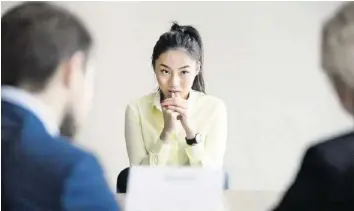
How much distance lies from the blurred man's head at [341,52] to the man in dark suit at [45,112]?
51 cm

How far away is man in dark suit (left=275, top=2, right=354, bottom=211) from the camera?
1.07 metres

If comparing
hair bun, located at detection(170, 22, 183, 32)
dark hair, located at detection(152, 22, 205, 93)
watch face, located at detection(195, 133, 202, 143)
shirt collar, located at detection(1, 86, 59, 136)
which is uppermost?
hair bun, located at detection(170, 22, 183, 32)

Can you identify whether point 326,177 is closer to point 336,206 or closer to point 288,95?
point 336,206

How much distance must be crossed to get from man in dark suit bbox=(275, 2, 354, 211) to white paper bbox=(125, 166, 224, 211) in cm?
14

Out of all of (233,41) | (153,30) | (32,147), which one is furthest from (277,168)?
(32,147)

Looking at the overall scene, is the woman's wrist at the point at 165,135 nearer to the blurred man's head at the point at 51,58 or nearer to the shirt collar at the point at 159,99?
the shirt collar at the point at 159,99

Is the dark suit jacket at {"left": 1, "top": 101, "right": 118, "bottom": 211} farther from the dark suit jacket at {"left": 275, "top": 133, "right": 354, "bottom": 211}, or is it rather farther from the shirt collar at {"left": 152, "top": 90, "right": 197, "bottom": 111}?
the dark suit jacket at {"left": 275, "top": 133, "right": 354, "bottom": 211}

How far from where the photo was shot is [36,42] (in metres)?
1.18

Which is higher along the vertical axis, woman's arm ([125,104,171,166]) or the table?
woman's arm ([125,104,171,166])

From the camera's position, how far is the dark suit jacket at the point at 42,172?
109 cm

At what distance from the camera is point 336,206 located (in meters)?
1.07

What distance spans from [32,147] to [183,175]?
0.31m

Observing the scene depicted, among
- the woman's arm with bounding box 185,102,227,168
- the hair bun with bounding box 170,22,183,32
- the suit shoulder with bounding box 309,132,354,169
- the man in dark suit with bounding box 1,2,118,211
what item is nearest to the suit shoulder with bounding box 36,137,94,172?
the man in dark suit with bounding box 1,2,118,211

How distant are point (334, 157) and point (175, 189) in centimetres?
33
